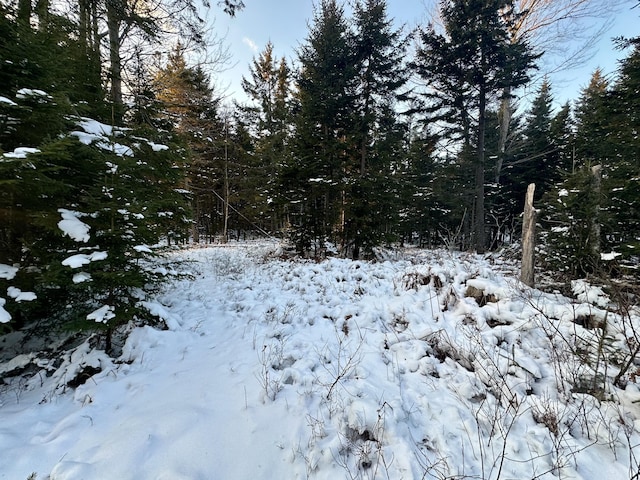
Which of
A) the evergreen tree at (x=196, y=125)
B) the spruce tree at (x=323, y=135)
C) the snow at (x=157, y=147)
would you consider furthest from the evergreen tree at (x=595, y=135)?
the snow at (x=157, y=147)

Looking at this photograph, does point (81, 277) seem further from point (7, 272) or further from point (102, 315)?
point (7, 272)

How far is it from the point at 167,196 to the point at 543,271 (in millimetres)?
8799

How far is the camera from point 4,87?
3.44m

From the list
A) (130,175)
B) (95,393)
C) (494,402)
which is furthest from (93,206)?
(494,402)

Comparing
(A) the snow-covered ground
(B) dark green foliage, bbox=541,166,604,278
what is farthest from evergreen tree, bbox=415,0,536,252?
(A) the snow-covered ground

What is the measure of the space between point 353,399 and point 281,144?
63.8 ft

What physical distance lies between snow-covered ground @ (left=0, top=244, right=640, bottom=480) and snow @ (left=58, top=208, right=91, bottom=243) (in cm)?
143

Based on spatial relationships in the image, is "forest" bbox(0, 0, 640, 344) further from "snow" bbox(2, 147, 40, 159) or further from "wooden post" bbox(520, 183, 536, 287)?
"wooden post" bbox(520, 183, 536, 287)

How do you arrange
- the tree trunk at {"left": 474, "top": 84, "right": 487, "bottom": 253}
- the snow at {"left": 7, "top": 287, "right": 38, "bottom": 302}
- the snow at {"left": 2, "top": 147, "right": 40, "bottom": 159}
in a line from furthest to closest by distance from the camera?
the tree trunk at {"left": 474, "top": 84, "right": 487, "bottom": 253}
the snow at {"left": 7, "top": 287, "right": 38, "bottom": 302}
the snow at {"left": 2, "top": 147, "right": 40, "bottom": 159}

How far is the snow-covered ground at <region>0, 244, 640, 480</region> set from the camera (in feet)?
6.70

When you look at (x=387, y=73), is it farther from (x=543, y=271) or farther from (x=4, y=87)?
(x=4, y=87)

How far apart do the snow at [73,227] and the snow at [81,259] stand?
20 cm

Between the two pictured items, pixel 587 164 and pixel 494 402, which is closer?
pixel 494 402

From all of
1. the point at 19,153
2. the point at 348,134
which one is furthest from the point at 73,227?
the point at 348,134
